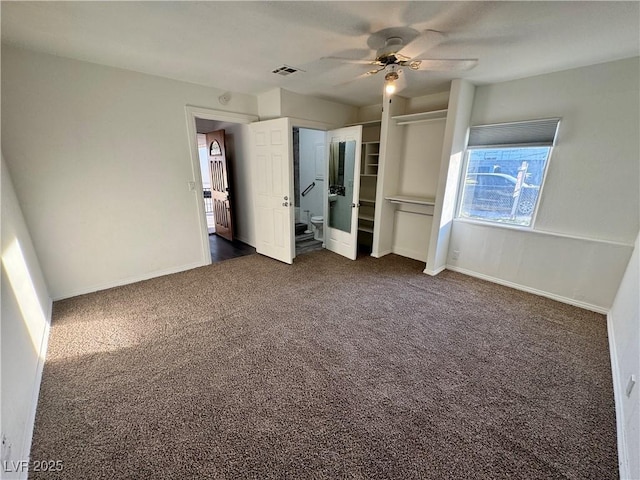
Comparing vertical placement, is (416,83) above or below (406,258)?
above

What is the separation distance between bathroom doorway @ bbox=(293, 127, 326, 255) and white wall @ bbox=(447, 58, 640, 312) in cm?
281

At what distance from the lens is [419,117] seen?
352cm

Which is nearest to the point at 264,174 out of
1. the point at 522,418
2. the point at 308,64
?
the point at 308,64

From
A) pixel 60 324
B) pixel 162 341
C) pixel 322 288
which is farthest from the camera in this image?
pixel 322 288

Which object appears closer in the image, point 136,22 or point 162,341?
point 136,22

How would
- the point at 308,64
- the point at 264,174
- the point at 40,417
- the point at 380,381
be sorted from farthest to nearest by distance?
1. the point at 264,174
2. the point at 308,64
3. the point at 380,381
4. the point at 40,417

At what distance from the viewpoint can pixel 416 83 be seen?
3.14 m

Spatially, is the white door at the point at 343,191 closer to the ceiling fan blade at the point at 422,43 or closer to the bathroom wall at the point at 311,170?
the bathroom wall at the point at 311,170

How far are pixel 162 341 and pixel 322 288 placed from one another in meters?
1.68

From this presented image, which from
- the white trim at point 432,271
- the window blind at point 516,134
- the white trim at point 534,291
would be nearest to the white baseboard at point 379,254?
the white trim at point 432,271

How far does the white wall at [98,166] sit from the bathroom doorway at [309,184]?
6.34 ft

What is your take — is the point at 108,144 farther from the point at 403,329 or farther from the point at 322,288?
the point at 403,329

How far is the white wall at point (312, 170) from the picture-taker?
16.7ft

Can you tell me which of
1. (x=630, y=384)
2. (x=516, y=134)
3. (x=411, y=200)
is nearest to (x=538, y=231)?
(x=516, y=134)
